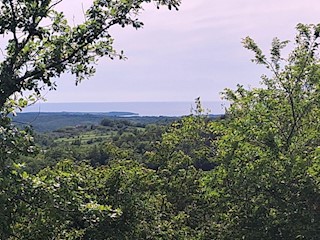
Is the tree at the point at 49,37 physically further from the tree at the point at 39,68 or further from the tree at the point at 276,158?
the tree at the point at 276,158

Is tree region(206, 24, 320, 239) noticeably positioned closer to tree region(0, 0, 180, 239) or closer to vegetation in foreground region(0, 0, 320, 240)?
vegetation in foreground region(0, 0, 320, 240)

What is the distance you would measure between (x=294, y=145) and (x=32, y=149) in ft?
24.6

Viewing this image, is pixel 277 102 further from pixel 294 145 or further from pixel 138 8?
pixel 138 8

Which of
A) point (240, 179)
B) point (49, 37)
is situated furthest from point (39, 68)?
point (240, 179)

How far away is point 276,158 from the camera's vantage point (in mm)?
10773

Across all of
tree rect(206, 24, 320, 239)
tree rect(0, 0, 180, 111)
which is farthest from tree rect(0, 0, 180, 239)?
tree rect(206, 24, 320, 239)

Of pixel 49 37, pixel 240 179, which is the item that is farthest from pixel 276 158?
pixel 49 37

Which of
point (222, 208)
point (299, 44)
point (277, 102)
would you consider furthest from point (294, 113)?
point (222, 208)

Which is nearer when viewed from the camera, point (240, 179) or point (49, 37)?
point (49, 37)

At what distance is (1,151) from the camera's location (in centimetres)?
504

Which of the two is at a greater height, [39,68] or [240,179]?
[39,68]

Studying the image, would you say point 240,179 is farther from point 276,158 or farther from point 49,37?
point 49,37

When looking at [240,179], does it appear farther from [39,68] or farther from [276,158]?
[39,68]

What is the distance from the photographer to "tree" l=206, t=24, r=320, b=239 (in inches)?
406
